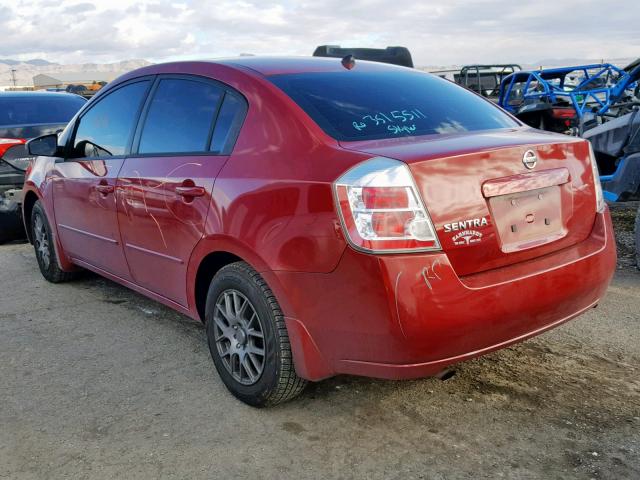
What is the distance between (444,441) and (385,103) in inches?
63.0

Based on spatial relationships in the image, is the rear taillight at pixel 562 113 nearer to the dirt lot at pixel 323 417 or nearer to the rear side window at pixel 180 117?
the dirt lot at pixel 323 417

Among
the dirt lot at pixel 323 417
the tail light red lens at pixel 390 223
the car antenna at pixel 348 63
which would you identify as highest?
the car antenna at pixel 348 63

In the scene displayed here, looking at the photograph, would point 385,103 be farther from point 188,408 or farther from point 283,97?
point 188,408

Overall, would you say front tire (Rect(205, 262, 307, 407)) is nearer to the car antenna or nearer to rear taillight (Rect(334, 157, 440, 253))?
rear taillight (Rect(334, 157, 440, 253))

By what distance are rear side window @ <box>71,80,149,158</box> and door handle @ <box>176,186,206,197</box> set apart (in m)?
0.87

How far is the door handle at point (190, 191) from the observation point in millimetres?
3131

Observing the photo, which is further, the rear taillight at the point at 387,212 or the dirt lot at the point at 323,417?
the dirt lot at the point at 323,417

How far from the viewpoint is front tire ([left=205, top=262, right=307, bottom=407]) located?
112 inches

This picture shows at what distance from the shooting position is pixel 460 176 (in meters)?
2.53

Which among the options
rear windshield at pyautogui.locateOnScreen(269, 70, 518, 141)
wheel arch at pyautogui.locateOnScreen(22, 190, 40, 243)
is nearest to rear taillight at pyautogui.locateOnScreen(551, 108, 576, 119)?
rear windshield at pyautogui.locateOnScreen(269, 70, 518, 141)

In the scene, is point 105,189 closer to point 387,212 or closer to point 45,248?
point 45,248

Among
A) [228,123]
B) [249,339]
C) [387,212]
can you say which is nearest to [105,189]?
[228,123]

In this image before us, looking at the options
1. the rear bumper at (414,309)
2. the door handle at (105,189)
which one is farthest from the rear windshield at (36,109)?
the rear bumper at (414,309)

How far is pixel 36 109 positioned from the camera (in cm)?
750
